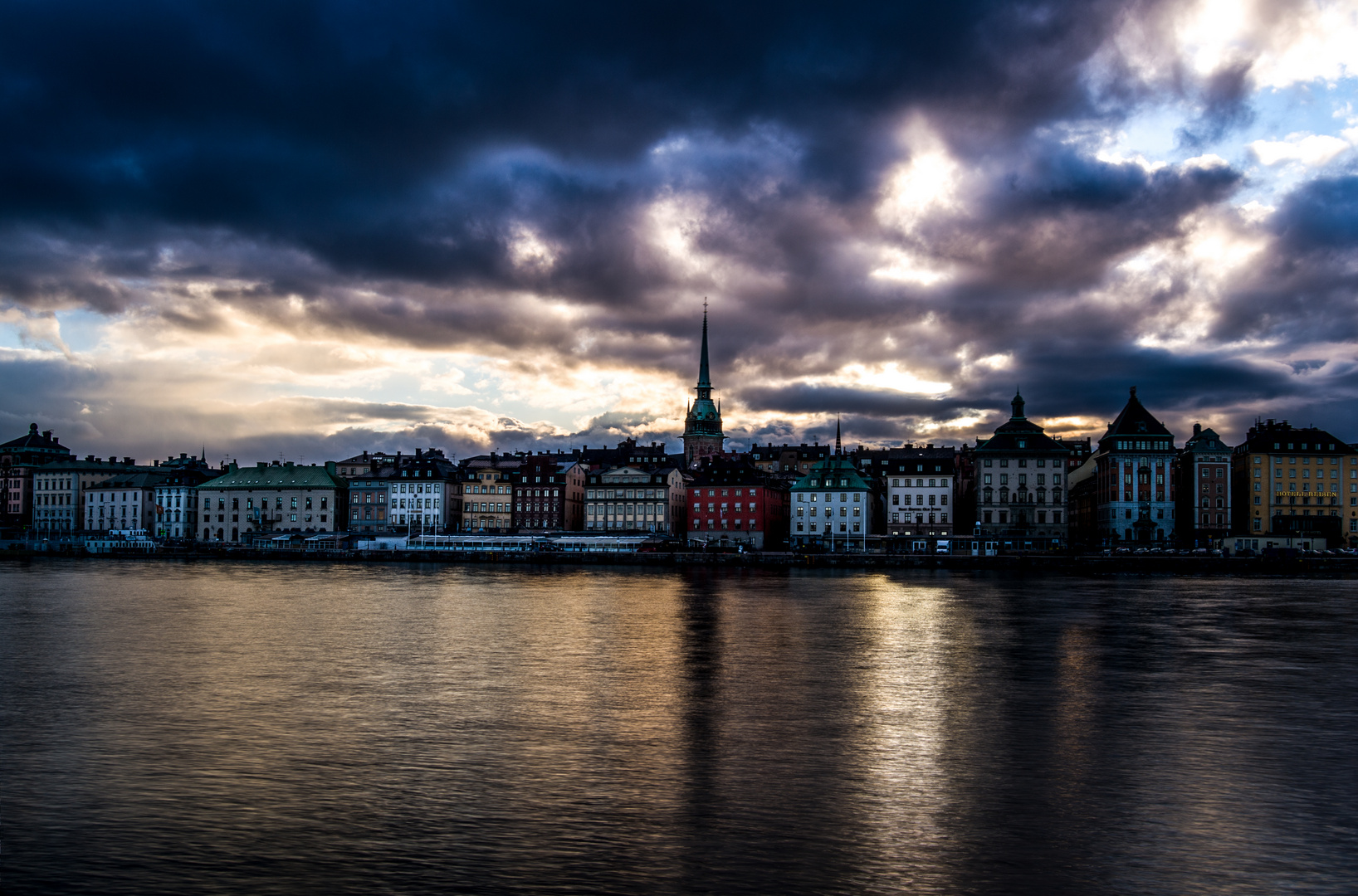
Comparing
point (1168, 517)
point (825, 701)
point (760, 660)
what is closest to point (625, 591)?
point (760, 660)

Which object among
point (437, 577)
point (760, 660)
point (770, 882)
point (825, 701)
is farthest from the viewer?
point (437, 577)

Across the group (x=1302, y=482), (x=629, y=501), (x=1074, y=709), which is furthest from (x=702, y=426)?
(x=1074, y=709)

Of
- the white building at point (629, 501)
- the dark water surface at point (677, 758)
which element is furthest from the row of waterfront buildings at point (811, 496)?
the dark water surface at point (677, 758)

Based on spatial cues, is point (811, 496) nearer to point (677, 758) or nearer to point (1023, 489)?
point (1023, 489)

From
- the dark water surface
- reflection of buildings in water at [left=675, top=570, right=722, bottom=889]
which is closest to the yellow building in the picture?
the dark water surface

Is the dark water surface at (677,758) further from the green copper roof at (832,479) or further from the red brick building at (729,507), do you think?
the red brick building at (729,507)

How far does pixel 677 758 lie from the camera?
19.3m

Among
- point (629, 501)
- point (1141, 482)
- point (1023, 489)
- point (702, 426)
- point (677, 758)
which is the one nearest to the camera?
point (677, 758)

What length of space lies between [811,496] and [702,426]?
56.2m

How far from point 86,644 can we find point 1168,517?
9174cm

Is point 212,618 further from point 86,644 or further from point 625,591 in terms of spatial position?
point 625,591

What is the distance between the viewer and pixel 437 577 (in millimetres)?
75062

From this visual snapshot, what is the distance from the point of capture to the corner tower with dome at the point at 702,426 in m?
161

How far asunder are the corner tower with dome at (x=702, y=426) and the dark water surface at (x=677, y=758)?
392 feet
